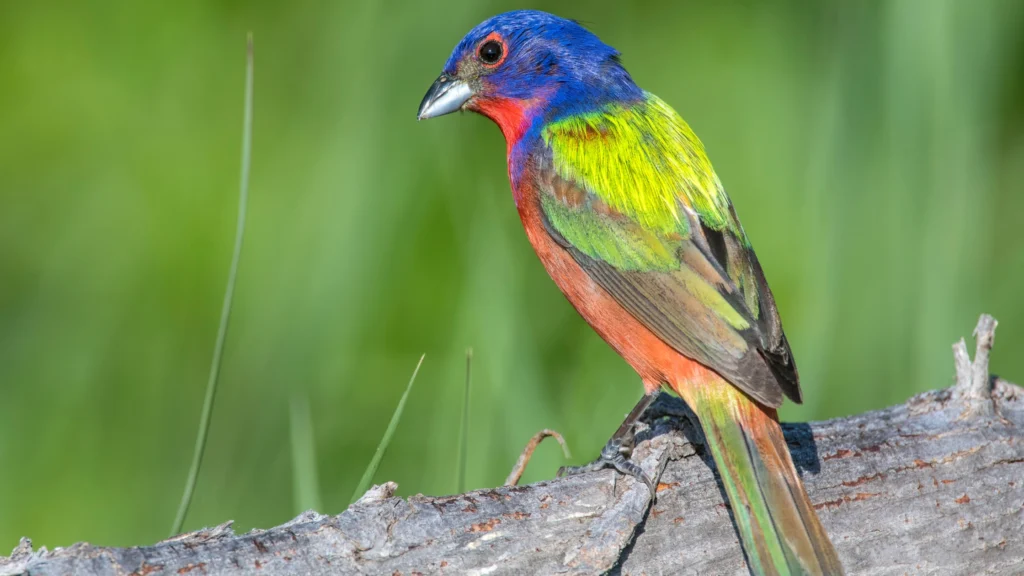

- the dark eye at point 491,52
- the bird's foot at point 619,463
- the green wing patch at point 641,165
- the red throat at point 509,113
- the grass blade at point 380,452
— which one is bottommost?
the bird's foot at point 619,463

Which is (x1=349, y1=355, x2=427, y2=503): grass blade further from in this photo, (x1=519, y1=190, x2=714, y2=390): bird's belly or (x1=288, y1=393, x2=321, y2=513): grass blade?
(x1=519, y1=190, x2=714, y2=390): bird's belly

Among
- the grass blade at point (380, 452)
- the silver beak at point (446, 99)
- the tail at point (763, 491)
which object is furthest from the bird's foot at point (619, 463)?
the silver beak at point (446, 99)

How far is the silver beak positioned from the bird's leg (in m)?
1.27

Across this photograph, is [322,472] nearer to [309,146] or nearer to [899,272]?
[309,146]

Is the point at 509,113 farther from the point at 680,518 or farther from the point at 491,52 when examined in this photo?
the point at 680,518

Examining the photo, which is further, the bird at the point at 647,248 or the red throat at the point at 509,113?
the red throat at the point at 509,113

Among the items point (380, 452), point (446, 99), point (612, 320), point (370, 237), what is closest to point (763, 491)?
point (612, 320)

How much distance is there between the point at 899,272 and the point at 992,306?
2.07 ft

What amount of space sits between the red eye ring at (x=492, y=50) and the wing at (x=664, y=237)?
0.39 metres

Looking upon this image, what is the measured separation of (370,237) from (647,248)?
196 cm

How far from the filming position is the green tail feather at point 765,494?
2633 mm

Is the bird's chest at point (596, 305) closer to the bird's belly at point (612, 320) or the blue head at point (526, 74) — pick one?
the bird's belly at point (612, 320)

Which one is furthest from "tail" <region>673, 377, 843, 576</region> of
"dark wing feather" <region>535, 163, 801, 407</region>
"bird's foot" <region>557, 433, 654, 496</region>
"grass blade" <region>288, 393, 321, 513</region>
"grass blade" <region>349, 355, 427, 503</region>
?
"grass blade" <region>288, 393, 321, 513</region>

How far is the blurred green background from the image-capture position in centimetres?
427
